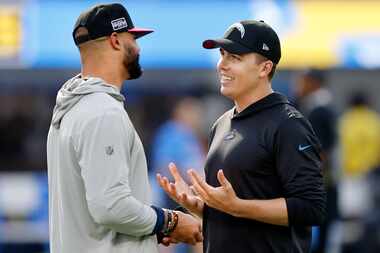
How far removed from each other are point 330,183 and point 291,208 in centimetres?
471

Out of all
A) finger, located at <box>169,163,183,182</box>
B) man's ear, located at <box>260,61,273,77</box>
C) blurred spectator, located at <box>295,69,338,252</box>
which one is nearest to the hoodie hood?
finger, located at <box>169,163,183,182</box>

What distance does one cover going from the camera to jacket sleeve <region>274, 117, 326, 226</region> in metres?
5.14

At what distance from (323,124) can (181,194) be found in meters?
4.27

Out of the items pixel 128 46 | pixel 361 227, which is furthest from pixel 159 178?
pixel 361 227

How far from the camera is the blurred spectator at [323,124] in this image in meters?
9.58

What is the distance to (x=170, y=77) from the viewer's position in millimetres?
14133

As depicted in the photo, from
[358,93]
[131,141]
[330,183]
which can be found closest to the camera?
[131,141]

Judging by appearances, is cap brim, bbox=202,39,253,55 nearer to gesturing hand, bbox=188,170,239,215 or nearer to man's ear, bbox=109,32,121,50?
man's ear, bbox=109,32,121,50

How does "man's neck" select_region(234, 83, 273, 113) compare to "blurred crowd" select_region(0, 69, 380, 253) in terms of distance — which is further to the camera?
"blurred crowd" select_region(0, 69, 380, 253)

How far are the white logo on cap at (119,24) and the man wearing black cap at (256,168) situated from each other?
1.39ft

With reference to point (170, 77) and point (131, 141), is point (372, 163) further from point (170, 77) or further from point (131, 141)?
point (131, 141)

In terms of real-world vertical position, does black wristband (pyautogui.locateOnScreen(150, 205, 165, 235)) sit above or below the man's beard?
below

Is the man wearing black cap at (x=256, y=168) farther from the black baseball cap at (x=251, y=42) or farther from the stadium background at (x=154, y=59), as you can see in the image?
the stadium background at (x=154, y=59)

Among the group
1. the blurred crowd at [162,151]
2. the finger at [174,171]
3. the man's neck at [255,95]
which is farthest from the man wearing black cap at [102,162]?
the blurred crowd at [162,151]
